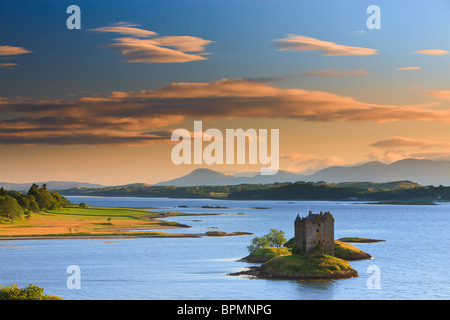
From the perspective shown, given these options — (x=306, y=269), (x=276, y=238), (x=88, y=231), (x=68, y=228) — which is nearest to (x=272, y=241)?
(x=276, y=238)

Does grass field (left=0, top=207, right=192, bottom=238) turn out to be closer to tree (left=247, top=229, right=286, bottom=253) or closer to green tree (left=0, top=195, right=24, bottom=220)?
green tree (left=0, top=195, right=24, bottom=220)

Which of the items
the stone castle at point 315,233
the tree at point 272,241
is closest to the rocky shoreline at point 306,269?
the stone castle at point 315,233

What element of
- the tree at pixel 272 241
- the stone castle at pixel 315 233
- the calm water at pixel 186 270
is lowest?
the calm water at pixel 186 270

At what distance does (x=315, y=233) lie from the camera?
86625mm

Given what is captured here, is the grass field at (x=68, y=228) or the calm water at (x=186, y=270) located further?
the grass field at (x=68, y=228)

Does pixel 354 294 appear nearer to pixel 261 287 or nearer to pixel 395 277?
pixel 261 287

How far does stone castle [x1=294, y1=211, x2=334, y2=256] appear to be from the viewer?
86.2 m

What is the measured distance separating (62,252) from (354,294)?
75.1 meters

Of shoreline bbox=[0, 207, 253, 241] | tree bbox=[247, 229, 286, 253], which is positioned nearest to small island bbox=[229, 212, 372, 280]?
tree bbox=[247, 229, 286, 253]

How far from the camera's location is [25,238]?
153m

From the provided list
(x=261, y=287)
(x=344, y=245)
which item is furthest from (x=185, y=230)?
(x=261, y=287)

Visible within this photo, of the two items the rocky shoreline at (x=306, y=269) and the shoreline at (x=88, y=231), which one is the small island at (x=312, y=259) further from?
the shoreline at (x=88, y=231)

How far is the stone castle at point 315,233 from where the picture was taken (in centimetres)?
8619
